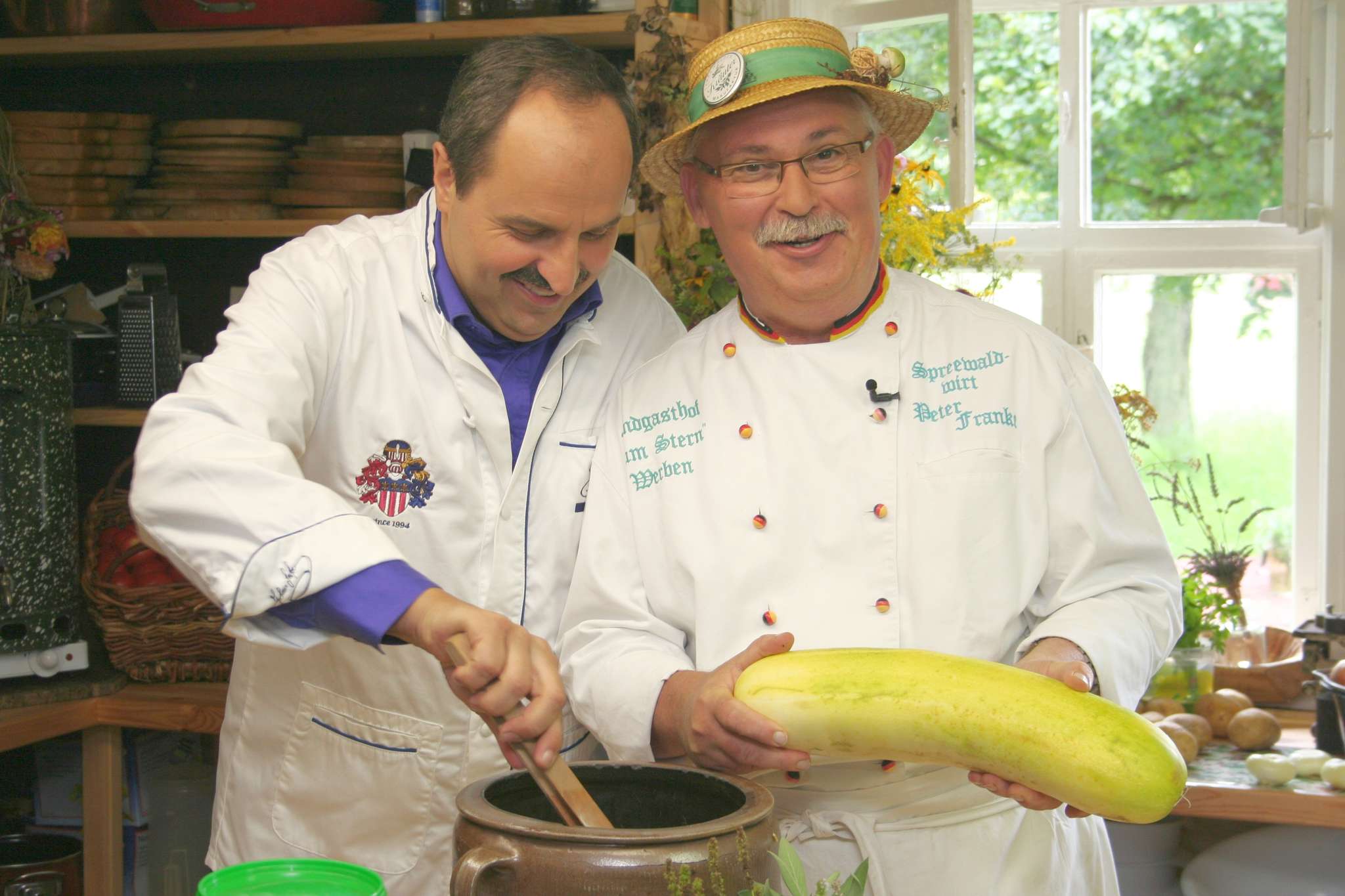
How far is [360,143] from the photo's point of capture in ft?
9.07

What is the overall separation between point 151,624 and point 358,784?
111 cm

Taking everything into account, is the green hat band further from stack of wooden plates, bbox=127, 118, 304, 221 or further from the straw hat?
stack of wooden plates, bbox=127, 118, 304, 221

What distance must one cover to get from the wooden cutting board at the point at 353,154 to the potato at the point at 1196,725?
1886 mm

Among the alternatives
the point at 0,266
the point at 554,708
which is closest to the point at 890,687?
the point at 554,708

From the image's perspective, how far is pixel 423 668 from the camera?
1.70 m

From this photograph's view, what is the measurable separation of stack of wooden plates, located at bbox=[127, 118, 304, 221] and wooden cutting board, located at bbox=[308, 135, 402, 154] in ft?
0.38

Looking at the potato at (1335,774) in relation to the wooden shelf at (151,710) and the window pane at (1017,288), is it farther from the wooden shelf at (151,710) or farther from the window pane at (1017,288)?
the wooden shelf at (151,710)

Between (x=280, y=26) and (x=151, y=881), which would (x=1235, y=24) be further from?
(x=151, y=881)

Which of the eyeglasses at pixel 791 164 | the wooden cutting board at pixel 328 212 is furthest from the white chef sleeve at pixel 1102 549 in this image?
the wooden cutting board at pixel 328 212

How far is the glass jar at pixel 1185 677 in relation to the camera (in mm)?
→ 2639

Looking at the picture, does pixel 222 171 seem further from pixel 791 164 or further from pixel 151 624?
pixel 791 164

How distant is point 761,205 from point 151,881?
213cm

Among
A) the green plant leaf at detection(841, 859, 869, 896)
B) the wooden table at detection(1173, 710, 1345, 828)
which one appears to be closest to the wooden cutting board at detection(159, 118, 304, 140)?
the wooden table at detection(1173, 710, 1345, 828)

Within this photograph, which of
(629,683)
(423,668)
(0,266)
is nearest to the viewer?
(629,683)
